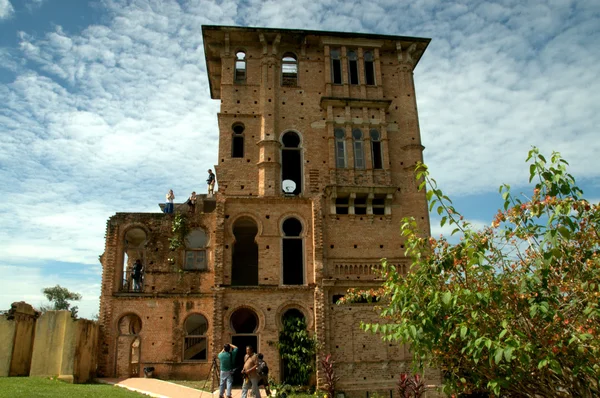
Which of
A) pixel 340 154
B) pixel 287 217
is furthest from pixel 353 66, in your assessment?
pixel 287 217

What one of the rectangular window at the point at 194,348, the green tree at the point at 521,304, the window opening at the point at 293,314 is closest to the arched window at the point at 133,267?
the rectangular window at the point at 194,348

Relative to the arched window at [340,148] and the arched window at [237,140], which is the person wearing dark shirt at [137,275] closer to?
the arched window at [237,140]

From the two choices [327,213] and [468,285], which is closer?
[468,285]

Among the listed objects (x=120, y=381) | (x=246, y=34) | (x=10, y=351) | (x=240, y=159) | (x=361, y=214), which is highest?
(x=246, y=34)

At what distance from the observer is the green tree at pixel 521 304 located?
8.17 m

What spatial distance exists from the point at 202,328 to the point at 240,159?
11.4 m

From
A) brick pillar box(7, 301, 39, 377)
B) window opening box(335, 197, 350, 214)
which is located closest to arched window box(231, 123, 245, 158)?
window opening box(335, 197, 350, 214)

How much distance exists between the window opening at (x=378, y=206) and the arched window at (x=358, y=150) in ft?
5.91

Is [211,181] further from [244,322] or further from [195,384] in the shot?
[195,384]

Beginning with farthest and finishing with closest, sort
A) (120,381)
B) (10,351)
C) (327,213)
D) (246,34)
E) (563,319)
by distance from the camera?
1. (246,34)
2. (327,213)
3. (120,381)
4. (10,351)
5. (563,319)

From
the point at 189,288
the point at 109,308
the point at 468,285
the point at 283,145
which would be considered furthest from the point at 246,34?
the point at 468,285

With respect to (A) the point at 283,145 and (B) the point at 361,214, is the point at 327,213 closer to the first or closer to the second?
(B) the point at 361,214

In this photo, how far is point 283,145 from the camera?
26.0 metres

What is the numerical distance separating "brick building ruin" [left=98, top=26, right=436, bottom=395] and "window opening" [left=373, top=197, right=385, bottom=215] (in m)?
0.07
